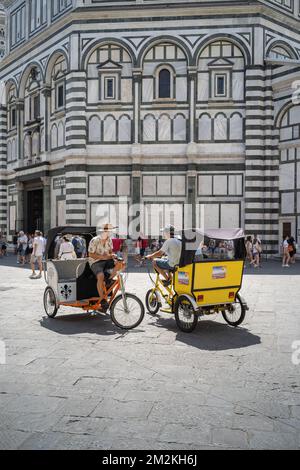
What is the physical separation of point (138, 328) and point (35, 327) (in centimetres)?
151

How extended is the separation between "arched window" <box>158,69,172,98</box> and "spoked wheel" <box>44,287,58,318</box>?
16.9 m

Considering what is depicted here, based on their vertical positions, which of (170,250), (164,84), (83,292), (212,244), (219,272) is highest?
(164,84)

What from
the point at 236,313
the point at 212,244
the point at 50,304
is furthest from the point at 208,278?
the point at 50,304

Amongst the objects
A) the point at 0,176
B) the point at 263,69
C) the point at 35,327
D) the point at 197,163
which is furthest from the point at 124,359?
the point at 0,176

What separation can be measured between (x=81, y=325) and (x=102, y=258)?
1063 mm

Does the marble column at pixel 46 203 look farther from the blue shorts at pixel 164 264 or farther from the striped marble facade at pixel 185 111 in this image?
the blue shorts at pixel 164 264

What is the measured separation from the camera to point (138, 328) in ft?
24.5

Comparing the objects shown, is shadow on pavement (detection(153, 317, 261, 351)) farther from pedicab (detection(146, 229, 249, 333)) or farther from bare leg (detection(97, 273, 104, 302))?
bare leg (detection(97, 273, 104, 302))

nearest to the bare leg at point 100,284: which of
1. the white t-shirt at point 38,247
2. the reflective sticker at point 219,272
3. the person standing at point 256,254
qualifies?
the reflective sticker at point 219,272

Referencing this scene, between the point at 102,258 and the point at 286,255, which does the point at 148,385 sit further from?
the point at 286,255

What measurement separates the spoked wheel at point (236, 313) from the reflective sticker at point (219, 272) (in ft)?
1.42

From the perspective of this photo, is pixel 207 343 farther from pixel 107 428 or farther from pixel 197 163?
pixel 197 163

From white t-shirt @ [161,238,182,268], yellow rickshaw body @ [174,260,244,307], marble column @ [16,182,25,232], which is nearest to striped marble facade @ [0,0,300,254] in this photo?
marble column @ [16,182,25,232]

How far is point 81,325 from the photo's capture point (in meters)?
7.73
